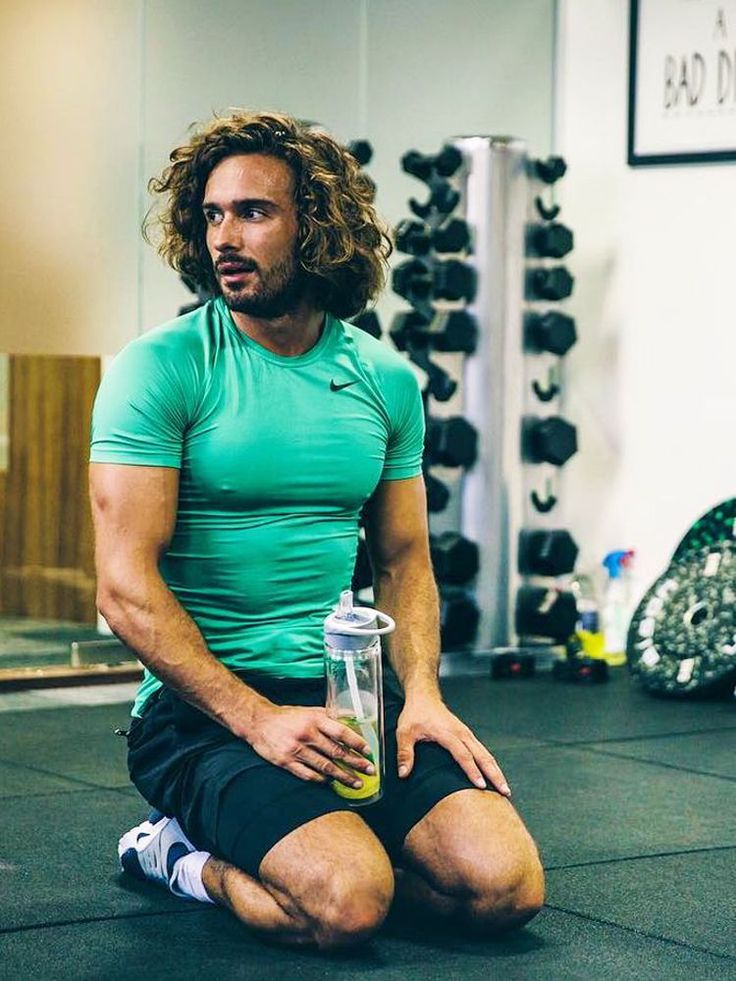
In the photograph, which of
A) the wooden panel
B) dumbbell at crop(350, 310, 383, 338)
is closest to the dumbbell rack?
dumbbell at crop(350, 310, 383, 338)

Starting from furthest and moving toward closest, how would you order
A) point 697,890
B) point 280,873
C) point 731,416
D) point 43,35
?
point 731,416 < point 43,35 < point 697,890 < point 280,873

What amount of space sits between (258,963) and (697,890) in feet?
2.74

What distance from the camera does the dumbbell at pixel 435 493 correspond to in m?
5.41

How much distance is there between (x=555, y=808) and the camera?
362 cm

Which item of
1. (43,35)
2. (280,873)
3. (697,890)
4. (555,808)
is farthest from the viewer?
(43,35)

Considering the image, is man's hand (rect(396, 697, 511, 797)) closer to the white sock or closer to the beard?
the white sock

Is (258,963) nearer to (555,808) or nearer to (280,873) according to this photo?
(280,873)

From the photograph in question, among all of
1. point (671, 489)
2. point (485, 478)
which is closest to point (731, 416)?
point (671, 489)

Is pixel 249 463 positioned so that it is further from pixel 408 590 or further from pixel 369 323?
pixel 369 323

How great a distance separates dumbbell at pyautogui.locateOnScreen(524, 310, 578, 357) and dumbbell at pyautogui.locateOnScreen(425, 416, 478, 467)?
376mm

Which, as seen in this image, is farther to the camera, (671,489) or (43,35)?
(671,489)

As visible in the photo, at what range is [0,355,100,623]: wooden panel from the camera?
548cm

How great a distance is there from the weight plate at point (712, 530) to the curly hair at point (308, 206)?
272 centimetres

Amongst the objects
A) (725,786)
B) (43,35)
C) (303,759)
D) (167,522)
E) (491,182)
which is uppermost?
(43,35)
